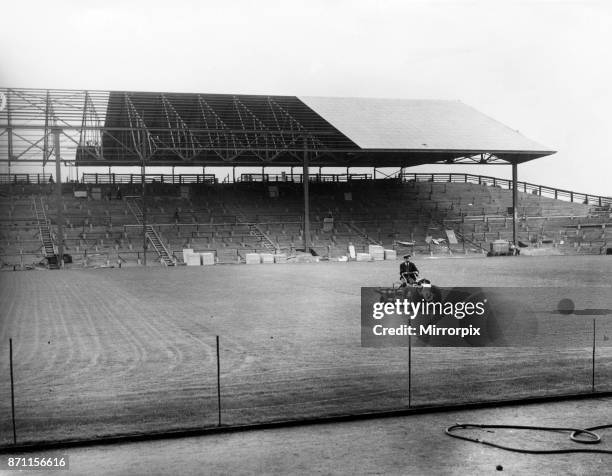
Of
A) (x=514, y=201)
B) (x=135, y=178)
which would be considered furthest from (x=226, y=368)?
(x=135, y=178)

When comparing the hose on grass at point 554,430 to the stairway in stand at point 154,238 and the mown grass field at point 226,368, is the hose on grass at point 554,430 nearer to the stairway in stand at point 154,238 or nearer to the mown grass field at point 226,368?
the mown grass field at point 226,368

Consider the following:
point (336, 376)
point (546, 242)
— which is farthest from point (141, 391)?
point (546, 242)

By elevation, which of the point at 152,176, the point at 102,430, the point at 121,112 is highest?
the point at 121,112

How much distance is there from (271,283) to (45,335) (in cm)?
1510

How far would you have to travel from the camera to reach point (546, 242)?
59.1 m

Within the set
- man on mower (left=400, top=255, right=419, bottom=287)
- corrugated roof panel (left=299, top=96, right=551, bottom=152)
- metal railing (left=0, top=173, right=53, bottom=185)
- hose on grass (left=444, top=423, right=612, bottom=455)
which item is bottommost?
hose on grass (left=444, top=423, right=612, bottom=455)

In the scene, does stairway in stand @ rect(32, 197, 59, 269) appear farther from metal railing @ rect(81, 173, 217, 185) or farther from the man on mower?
the man on mower

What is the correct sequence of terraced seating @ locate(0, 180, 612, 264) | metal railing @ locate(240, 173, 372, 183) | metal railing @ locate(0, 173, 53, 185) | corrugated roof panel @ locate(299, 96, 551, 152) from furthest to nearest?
1. metal railing @ locate(240, 173, 372, 183)
2. metal railing @ locate(0, 173, 53, 185)
3. corrugated roof panel @ locate(299, 96, 551, 152)
4. terraced seating @ locate(0, 180, 612, 264)

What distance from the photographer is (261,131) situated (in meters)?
51.4

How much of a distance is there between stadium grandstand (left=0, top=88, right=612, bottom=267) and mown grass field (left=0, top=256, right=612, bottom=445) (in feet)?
96.1

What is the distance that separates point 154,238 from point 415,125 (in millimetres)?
21743

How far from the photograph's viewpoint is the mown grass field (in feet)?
33.9

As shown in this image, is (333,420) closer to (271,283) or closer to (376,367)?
(376,367)

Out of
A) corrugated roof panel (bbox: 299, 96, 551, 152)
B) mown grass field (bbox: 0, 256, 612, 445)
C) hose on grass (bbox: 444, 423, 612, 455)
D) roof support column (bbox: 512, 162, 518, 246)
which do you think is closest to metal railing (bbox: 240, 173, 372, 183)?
corrugated roof panel (bbox: 299, 96, 551, 152)
